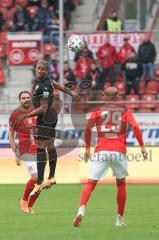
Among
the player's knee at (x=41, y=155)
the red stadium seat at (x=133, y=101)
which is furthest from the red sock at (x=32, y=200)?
the red stadium seat at (x=133, y=101)

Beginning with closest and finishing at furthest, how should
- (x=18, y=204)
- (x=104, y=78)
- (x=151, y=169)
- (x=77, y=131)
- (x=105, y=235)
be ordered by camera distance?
(x=105, y=235), (x=18, y=204), (x=151, y=169), (x=77, y=131), (x=104, y=78)

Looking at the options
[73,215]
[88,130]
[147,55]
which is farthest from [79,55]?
[88,130]

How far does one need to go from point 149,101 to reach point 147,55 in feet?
5.93

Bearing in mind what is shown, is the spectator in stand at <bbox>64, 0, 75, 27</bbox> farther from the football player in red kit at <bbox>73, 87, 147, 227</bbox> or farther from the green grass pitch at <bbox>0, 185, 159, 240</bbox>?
the football player in red kit at <bbox>73, 87, 147, 227</bbox>

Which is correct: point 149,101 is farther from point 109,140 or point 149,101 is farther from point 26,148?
point 109,140

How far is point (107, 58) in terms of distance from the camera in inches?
1109

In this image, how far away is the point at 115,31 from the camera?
28984mm

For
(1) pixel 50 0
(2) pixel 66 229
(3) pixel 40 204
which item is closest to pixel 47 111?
(3) pixel 40 204

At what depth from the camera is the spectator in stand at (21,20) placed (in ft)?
97.4

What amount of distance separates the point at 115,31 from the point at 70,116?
435cm

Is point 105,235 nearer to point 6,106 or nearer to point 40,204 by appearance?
point 40,204

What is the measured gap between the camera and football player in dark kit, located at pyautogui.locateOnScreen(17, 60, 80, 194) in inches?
558

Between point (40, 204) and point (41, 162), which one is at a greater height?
point (41, 162)

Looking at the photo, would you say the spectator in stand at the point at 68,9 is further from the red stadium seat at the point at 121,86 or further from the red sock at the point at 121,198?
the red sock at the point at 121,198
